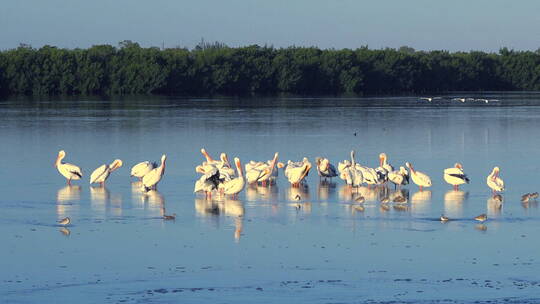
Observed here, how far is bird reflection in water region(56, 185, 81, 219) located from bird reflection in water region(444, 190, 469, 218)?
4.04 meters

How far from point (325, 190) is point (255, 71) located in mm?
61389

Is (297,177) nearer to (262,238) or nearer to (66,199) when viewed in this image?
(66,199)

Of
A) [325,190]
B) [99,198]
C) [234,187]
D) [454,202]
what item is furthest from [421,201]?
[99,198]

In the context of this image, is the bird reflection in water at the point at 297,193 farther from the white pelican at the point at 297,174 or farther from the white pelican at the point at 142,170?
the white pelican at the point at 142,170

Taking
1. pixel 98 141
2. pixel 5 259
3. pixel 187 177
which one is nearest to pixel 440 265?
pixel 5 259

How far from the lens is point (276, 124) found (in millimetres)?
30453

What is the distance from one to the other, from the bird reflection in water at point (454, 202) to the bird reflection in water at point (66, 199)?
4.04 metres

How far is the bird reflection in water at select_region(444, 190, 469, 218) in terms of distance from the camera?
495 inches

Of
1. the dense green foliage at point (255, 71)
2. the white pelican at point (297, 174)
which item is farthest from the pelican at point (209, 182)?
the dense green foliage at point (255, 71)

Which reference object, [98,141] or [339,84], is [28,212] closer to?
[98,141]

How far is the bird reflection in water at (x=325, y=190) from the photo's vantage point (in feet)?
46.5

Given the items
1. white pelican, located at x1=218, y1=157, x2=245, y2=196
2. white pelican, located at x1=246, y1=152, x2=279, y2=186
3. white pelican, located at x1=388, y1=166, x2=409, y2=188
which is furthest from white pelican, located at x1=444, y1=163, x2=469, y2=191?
white pelican, located at x1=218, y1=157, x2=245, y2=196

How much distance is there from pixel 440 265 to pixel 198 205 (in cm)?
434

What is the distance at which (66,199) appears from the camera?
45.5 feet
